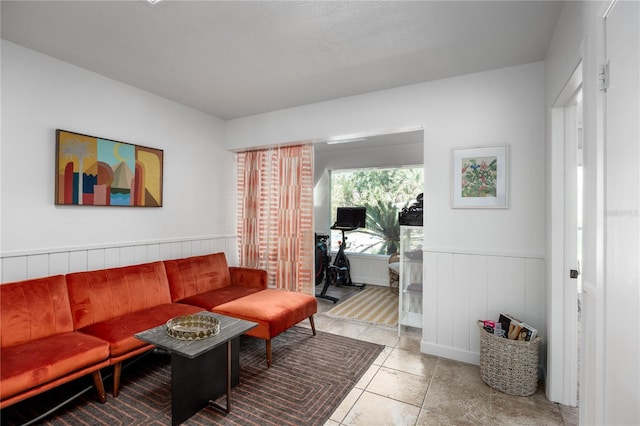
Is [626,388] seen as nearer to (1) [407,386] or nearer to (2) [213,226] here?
(1) [407,386]

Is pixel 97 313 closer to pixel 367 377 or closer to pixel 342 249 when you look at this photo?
pixel 367 377

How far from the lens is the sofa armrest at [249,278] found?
11.7ft

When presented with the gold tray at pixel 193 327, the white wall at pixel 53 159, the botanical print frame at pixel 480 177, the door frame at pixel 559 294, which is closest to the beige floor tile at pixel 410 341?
the door frame at pixel 559 294

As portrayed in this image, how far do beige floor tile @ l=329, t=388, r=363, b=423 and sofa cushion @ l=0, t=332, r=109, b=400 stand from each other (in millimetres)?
1606

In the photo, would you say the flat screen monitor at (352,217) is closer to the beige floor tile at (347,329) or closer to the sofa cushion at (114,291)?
the beige floor tile at (347,329)

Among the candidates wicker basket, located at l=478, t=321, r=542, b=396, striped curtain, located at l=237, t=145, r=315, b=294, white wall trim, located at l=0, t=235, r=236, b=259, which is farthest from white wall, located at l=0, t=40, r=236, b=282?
wicker basket, located at l=478, t=321, r=542, b=396

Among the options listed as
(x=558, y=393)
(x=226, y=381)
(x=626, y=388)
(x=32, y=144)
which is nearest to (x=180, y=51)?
(x=32, y=144)

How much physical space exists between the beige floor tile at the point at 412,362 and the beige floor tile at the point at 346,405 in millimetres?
520

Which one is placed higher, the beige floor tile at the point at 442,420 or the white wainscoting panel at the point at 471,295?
the white wainscoting panel at the point at 471,295

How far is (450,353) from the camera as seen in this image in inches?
109

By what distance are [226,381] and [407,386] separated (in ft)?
4.43

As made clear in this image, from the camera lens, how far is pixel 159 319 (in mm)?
2508

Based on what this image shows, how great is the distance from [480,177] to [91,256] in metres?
3.61

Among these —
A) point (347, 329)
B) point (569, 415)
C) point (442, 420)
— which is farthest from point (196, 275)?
point (569, 415)
